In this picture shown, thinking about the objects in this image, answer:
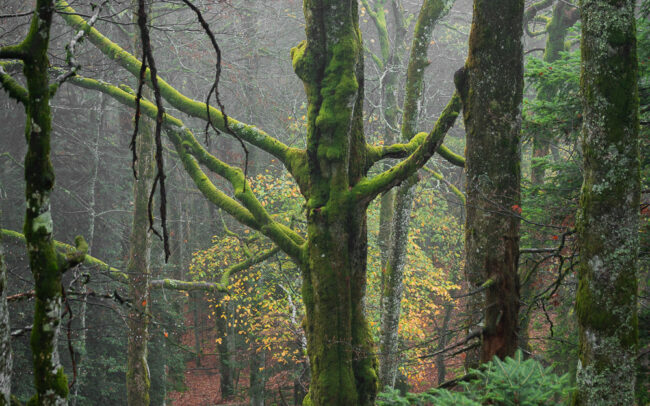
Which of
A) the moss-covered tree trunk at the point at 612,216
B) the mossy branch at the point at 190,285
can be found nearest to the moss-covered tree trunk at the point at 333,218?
the moss-covered tree trunk at the point at 612,216

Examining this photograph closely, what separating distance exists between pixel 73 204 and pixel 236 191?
979 cm

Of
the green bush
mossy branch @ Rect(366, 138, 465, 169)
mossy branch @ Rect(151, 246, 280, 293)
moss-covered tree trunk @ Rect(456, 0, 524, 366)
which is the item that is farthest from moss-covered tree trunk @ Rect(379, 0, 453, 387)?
the green bush

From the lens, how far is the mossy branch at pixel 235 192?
689cm

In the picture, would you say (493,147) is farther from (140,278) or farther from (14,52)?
(140,278)

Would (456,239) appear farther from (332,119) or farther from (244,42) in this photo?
(332,119)

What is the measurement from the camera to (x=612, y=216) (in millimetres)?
3430

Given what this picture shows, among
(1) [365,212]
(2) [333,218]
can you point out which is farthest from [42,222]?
(1) [365,212]

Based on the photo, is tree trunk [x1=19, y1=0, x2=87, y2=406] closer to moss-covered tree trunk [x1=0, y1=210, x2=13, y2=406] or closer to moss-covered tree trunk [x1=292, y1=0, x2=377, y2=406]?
moss-covered tree trunk [x1=0, y1=210, x2=13, y2=406]

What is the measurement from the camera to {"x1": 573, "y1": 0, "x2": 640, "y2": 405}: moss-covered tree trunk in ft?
11.1

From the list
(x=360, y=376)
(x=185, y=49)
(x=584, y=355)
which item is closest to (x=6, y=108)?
(x=185, y=49)

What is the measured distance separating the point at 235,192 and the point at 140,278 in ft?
15.8

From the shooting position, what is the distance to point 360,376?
636 cm

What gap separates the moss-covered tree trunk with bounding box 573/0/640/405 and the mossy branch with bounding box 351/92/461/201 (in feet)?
6.18

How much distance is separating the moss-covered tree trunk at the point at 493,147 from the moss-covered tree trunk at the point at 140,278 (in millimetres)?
7648
